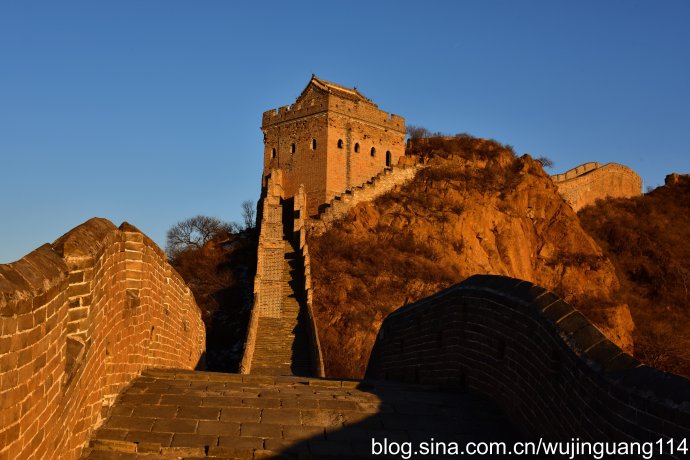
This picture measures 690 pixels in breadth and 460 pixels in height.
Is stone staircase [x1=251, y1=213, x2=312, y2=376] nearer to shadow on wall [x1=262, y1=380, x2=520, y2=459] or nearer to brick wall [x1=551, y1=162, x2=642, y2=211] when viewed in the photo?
shadow on wall [x1=262, y1=380, x2=520, y2=459]

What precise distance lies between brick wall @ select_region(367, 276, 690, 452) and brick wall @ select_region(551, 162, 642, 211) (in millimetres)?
43785

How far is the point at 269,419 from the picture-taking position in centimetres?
747

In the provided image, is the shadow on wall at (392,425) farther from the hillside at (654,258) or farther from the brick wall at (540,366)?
the hillside at (654,258)

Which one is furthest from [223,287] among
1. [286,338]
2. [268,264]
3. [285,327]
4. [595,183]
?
[595,183]

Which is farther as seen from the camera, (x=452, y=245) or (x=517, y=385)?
(x=452, y=245)

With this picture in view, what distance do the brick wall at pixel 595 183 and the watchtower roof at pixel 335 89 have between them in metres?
16.8

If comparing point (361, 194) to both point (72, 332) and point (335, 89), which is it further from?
point (72, 332)

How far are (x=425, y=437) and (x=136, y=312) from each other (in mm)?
4037

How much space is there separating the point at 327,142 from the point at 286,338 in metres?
17.0

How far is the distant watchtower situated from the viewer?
3978 centimetres

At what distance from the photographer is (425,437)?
7227mm

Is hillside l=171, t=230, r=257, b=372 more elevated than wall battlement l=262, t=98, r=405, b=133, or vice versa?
wall battlement l=262, t=98, r=405, b=133

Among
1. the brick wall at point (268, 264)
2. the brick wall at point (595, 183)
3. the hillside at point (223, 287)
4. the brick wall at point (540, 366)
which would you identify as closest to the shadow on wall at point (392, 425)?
the brick wall at point (540, 366)

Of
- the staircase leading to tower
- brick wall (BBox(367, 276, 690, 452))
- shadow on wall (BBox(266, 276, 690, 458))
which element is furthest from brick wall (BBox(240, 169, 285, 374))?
shadow on wall (BBox(266, 276, 690, 458))
